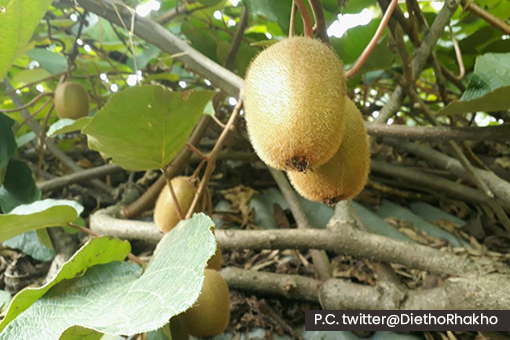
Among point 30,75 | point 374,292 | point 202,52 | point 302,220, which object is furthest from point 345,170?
point 30,75

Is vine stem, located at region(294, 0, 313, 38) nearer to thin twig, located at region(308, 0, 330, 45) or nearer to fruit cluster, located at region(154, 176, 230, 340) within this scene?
thin twig, located at region(308, 0, 330, 45)

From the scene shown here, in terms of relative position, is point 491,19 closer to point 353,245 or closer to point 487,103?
point 487,103

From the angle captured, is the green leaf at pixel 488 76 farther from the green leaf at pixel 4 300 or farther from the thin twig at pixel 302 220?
the green leaf at pixel 4 300

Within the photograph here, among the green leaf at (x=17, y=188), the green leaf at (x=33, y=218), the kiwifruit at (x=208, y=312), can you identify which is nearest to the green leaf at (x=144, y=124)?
the green leaf at (x=33, y=218)

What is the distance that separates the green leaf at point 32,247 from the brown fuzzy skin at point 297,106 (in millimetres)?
773

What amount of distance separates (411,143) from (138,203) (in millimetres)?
833

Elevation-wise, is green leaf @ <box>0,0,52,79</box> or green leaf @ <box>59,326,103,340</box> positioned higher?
green leaf @ <box>0,0,52,79</box>

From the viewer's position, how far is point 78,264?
563mm

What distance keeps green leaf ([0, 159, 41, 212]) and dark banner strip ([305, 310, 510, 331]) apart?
0.78 m

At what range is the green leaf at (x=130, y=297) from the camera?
386 mm

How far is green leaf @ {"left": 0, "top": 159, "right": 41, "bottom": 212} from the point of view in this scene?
1.08m

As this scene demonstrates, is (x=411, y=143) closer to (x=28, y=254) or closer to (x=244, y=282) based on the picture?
(x=244, y=282)

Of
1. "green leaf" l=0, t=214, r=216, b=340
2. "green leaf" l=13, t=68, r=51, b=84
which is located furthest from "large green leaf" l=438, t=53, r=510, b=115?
"green leaf" l=13, t=68, r=51, b=84

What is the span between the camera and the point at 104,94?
1616 millimetres
